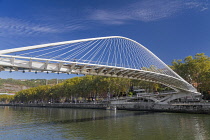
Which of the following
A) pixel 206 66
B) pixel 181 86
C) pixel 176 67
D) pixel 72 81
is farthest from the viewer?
pixel 72 81

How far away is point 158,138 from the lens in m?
17.5

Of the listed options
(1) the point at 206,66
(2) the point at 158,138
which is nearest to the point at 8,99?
(1) the point at 206,66

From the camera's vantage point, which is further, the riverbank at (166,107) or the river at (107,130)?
the riverbank at (166,107)

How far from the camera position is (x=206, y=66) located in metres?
55.6

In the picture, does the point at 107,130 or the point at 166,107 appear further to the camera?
the point at 166,107

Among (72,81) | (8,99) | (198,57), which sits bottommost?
(8,99)

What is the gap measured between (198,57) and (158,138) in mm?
48687

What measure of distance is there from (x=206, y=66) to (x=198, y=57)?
440cm

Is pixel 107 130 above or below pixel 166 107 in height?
below

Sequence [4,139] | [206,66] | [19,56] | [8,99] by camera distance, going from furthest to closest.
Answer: [8,99] → [206,66] → [19,56] → [4,139]

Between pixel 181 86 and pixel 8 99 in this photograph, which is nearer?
pixel 181 86

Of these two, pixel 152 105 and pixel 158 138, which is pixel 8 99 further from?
pixel 158 138

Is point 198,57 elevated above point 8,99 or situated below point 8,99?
above

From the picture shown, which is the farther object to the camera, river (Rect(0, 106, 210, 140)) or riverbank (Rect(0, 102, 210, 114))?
riverbank (Rect(0, 102, 210, 114))
